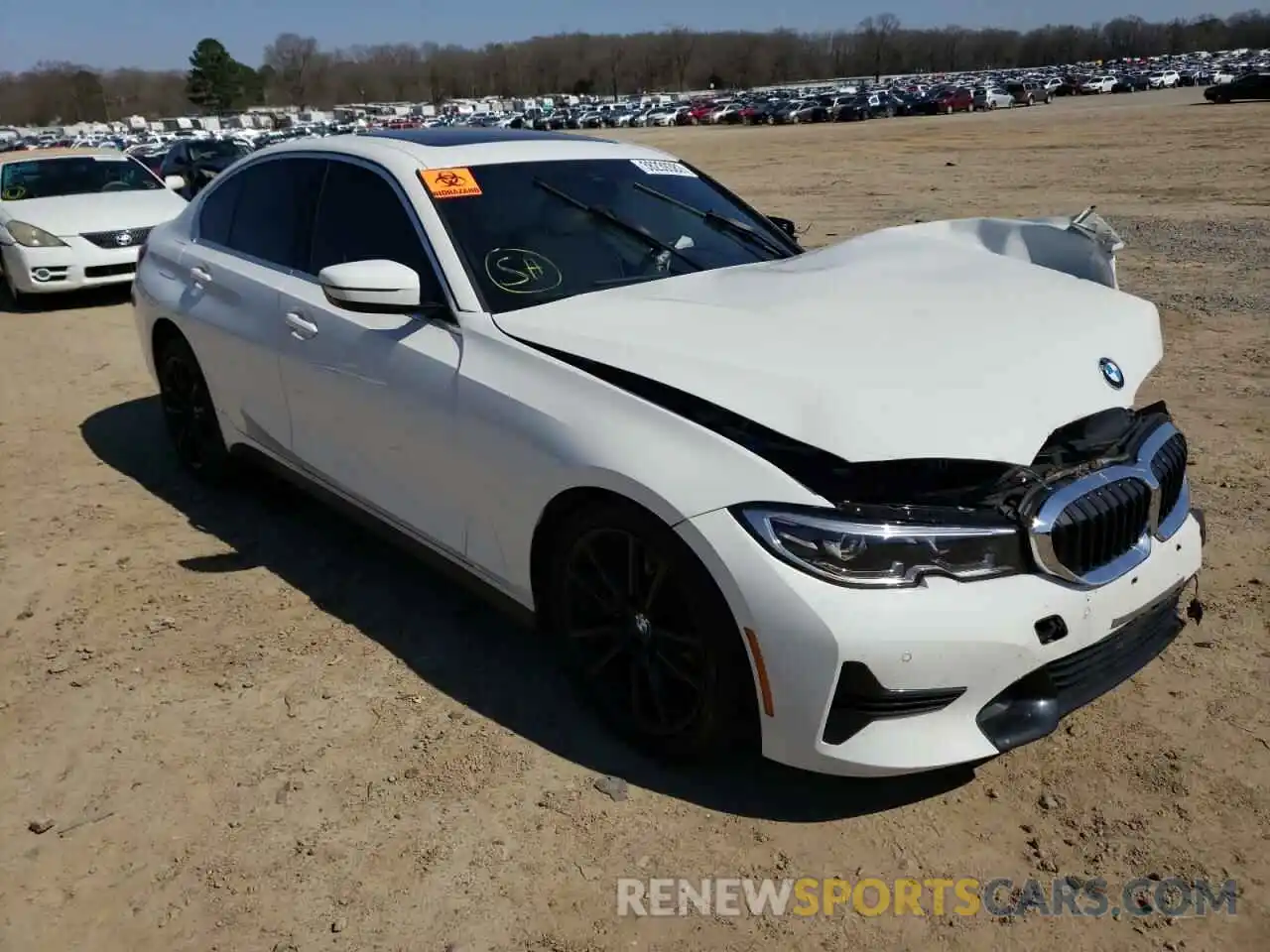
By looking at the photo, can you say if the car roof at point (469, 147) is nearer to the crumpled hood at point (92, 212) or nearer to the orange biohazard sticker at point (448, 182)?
the orange biohazard sticker at point (448, 182)

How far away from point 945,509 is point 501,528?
1348 millimetres

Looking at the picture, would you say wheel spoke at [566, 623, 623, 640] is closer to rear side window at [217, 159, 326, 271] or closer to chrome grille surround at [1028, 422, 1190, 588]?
chrome grille surround at [1028, 422, 1190, 588]

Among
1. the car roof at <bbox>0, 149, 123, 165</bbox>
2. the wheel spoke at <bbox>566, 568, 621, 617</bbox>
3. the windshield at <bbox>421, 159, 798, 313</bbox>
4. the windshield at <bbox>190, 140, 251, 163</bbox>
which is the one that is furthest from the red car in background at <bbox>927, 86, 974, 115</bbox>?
the wheel spoke at <bbox>566, 568, 621, 617</bbox>

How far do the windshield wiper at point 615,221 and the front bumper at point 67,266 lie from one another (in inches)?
321

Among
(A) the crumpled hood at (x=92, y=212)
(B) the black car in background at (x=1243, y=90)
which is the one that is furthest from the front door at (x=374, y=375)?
(B) the black car in background at (x=1243, y=90)

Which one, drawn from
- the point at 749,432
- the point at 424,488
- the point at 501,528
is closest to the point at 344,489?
the point at 424,488

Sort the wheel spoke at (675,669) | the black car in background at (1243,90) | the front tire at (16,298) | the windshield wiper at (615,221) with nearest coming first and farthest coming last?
1. the wheel spoke at (675,669)
2. the windshield wiper at (615,221)
3. the front tire at (16,298)
4. the black car in background at (1243,90)

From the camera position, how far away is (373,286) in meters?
3.30

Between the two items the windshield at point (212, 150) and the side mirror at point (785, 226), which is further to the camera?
the windshield at point (212, 150)

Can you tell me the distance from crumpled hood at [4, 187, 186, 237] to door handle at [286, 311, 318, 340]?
7366 millimetres

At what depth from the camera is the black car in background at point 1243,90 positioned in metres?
46.3

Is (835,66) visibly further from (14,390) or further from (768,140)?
(14,390)

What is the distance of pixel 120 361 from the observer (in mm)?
8352

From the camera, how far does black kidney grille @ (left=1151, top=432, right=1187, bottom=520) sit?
292cm
